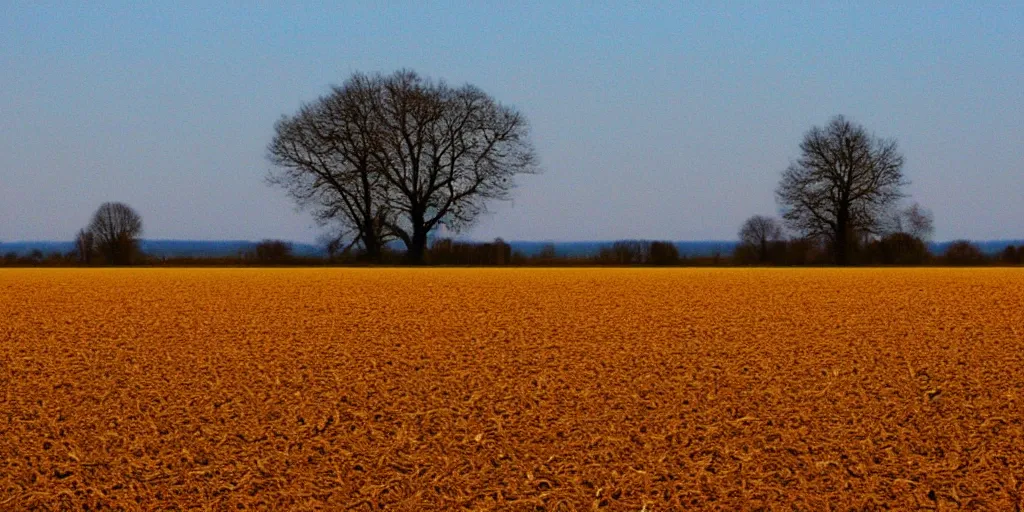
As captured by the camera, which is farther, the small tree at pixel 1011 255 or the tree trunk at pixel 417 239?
the tree trunk at pixel 417 239

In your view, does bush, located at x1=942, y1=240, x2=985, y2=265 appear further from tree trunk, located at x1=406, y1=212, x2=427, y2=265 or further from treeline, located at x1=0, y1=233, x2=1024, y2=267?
tree trunk, located at x1=406, y1=212, x2=427, y2=265

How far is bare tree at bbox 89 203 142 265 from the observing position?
30812 mm

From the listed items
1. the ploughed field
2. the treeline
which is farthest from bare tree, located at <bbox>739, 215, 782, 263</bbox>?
the ploughed field

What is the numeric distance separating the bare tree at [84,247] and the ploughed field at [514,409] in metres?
20.0

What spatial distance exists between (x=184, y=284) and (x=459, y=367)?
35.1ft

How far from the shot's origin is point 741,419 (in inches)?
272

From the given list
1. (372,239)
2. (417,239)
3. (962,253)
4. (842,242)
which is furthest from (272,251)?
(962,253)

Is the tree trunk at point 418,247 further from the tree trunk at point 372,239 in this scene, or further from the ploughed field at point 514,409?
the ploughed field at point 514,409

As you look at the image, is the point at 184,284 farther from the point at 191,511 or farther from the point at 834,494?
the point at 834,494

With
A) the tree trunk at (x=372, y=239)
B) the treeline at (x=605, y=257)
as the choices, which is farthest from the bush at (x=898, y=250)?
the tree trunk at (x=372, y=239)

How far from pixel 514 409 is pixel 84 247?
27.9m

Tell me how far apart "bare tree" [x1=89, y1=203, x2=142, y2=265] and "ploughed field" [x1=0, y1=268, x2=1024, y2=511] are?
19229 millimetres

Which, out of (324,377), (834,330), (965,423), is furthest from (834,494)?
(834,330)

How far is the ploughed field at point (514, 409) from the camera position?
18.8ft
